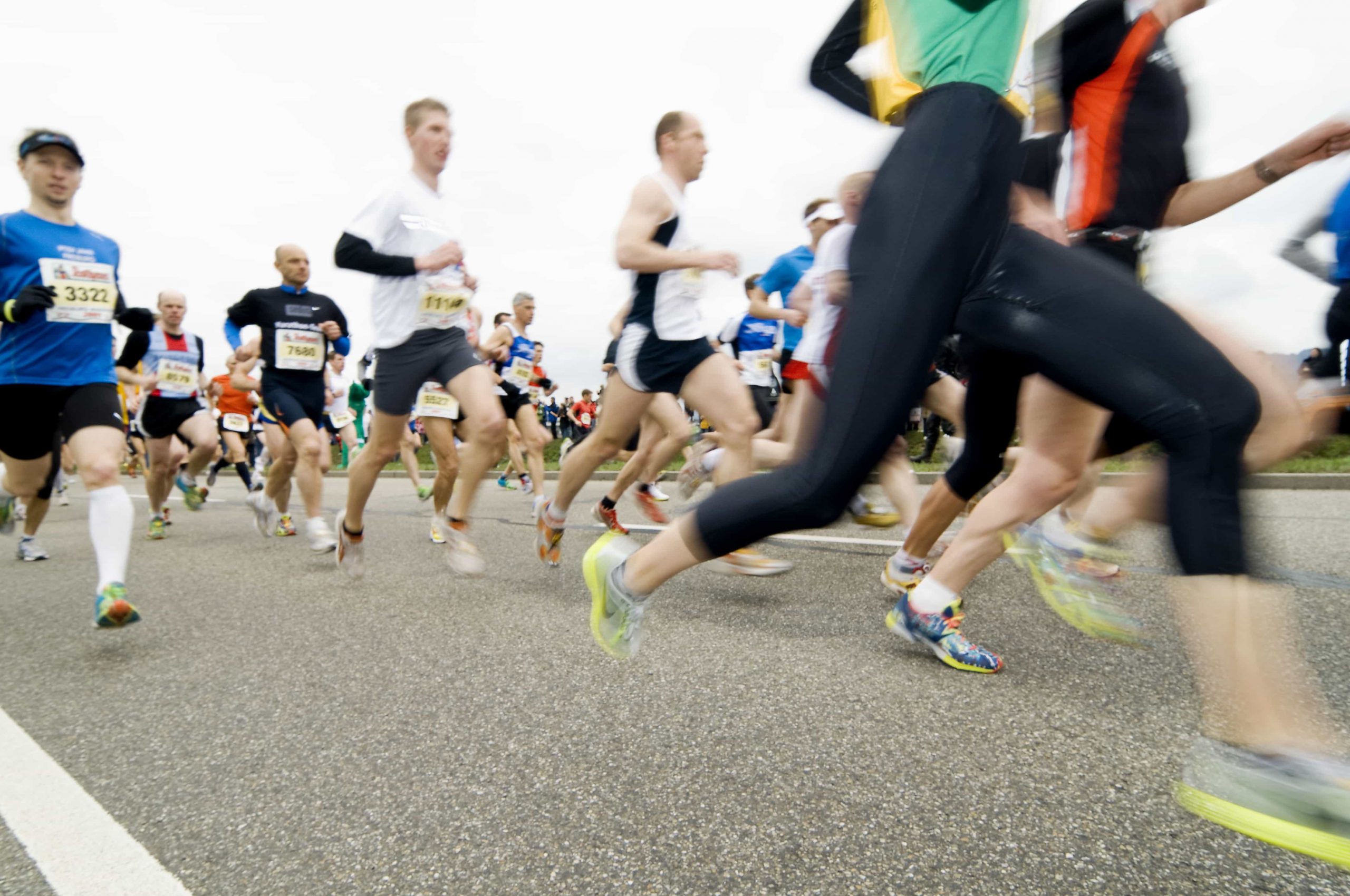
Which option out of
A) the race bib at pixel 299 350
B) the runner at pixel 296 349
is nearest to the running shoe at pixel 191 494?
the runner at pixel 296 349

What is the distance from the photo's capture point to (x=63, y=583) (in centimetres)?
472

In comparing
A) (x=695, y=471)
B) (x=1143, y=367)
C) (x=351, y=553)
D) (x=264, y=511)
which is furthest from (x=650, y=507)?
(x=1143, y=367)

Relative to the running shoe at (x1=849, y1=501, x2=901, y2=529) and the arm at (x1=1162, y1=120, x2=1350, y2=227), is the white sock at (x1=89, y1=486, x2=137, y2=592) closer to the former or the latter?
the running shoe at (x1=849, y1=501, x2=901, y2=529)


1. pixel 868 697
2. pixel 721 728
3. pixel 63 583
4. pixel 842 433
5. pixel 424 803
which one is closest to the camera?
pixel 842 433

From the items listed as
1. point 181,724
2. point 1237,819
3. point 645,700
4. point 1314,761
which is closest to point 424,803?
point 645,700

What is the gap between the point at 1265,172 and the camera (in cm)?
194

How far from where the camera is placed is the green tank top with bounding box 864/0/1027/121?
1.42 m

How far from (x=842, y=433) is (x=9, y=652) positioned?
3.47m

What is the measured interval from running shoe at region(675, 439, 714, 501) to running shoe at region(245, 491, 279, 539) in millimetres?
3399

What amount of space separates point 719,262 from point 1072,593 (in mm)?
1821

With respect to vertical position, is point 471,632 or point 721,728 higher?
point 721,728

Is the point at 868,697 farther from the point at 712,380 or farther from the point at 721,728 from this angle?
the point at 712,380

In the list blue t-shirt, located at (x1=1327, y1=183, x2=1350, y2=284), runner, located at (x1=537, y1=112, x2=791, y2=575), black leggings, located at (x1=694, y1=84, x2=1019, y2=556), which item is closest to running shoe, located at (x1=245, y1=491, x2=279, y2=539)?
runner, located at (x1=537, y1=112, x2=791, y2=575)

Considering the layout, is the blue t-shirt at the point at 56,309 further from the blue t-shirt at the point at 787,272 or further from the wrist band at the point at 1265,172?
the wrist band at the point at 1265,172
